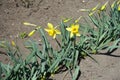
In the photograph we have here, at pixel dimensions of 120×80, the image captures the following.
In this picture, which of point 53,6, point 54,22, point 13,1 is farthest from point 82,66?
point 13,1

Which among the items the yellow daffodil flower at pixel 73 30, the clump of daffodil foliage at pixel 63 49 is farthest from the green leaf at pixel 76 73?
the yellow daffodil flower at pixel 73 30

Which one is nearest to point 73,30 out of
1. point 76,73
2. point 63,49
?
point 63,49

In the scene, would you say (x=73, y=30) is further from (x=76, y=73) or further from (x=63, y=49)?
(x=76, y=73)

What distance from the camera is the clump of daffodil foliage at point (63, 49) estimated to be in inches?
94.6

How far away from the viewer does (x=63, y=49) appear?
8.75 feet

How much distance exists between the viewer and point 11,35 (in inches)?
125

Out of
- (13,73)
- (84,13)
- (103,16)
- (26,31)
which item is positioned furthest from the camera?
(84,13)

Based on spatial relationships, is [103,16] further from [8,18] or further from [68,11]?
[8,18]

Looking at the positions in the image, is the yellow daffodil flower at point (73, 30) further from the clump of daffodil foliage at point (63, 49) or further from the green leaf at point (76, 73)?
the green leaf at point (76, 73)

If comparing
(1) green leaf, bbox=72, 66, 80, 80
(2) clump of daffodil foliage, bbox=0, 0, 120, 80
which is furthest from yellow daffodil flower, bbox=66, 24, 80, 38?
(1) green leaf, bbox=72, 66, 80, 80

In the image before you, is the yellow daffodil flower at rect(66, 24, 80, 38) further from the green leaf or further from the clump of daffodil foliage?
the green leaf

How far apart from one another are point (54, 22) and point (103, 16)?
646 mm

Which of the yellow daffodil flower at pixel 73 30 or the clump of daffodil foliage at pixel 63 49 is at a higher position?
the yellow daffodil flower at pixel 73 30

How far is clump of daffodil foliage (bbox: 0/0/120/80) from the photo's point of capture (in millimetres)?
2402
